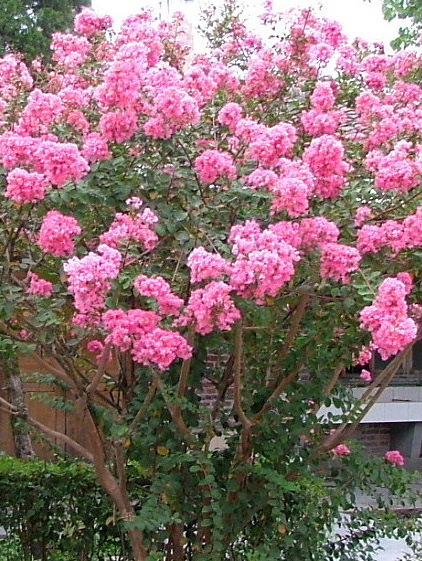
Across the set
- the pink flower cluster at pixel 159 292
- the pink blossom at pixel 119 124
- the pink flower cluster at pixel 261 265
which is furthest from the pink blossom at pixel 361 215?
the pink blossom at pixel 119 124

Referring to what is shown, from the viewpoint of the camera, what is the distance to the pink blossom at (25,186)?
2.77 m

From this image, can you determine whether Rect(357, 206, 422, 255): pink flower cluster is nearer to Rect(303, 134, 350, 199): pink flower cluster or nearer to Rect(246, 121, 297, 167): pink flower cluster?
Rect(303, 134, 350, 199): pink flower cluster

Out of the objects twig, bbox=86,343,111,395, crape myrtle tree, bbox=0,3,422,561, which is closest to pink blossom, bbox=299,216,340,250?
crape myrtle tree, bbox=0,3,422,561

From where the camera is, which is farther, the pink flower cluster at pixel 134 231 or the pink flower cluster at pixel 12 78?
the pink flower cluster at pixel 12 78

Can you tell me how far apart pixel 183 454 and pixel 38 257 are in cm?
96

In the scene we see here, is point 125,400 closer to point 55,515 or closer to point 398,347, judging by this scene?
point 55,515

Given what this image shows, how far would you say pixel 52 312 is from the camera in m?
2.94

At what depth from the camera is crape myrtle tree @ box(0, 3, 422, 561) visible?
278 centimetres

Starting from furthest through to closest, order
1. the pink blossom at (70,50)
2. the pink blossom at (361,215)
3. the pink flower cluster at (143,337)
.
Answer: the pink blossom at (70,50) < the pink blossom at (361,215) < the pink flower cluster at (143,337)

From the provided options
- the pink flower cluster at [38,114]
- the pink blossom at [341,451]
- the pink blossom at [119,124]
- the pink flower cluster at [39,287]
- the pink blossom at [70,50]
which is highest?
the pink blossom at [70,50]

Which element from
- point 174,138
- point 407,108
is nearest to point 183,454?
point 174,138

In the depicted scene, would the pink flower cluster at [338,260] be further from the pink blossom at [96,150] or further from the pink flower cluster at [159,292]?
the pink blossom at [96,150]

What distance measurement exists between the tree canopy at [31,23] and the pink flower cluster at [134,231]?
6.20 meters

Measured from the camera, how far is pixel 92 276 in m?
2.58
